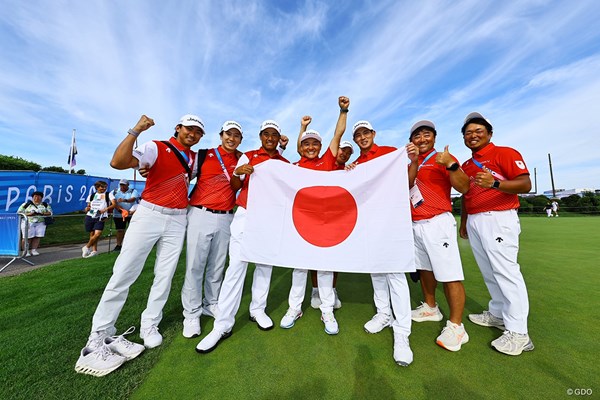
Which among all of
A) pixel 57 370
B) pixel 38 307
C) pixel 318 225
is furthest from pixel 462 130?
pixel 38 307

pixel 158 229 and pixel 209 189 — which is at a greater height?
pixel 209 189

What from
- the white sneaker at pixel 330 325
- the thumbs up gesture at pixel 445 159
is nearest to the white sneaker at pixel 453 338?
the white sneaker at pixel 330 325

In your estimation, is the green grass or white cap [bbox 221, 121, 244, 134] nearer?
the green grass

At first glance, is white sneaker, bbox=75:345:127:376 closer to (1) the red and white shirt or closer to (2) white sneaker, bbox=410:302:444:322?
(1) the red and white shirt

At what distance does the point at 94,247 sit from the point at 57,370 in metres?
7.02

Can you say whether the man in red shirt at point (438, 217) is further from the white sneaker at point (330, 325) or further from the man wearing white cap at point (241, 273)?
the man wearing white cap at point (241, 273)

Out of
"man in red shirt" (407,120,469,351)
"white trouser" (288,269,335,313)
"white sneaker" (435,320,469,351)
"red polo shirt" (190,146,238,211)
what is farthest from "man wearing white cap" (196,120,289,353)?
"white sneaker" (435,320,469,351)

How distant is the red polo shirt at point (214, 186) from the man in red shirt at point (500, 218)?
2872mm

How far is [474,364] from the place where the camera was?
2.33 metres

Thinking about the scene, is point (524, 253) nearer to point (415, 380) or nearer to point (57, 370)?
point (415, 380)

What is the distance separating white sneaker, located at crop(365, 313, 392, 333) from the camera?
9.57ft

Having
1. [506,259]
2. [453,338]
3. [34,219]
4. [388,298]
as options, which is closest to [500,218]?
[506,259]

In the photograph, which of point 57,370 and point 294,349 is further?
point 294,349

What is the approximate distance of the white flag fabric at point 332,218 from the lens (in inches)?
111
